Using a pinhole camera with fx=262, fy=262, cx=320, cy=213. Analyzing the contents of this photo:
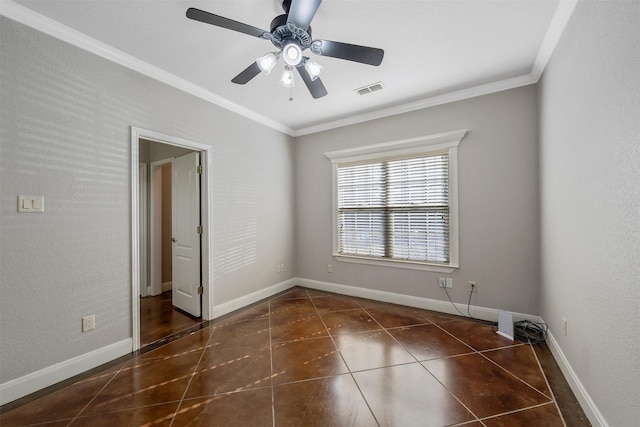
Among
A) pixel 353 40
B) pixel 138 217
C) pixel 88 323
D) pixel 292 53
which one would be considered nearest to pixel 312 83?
pixel 292 53

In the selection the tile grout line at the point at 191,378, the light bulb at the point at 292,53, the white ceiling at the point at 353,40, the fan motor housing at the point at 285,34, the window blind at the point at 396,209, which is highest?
the white ceiling at the point at 353,40

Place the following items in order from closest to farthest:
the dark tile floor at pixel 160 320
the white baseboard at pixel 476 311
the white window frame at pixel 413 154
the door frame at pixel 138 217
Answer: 1. the white baseboard at pixel 476 311
2. the door frame at pixel 138 217
3. the dark tile floor at pixel 160 320
4. the white window frame at pixel 413 154

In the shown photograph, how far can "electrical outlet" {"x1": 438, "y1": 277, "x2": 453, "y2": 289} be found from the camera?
319cm

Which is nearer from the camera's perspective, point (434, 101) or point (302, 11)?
point (302, 11)

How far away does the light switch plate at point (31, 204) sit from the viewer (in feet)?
5.97

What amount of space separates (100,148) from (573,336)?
393 cm

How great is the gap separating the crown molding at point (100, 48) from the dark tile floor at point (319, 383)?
8.56 feet

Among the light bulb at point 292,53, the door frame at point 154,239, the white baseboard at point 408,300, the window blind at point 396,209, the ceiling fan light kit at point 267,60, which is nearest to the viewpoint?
the light bulb at point 292,53

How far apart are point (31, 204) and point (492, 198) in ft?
13.6

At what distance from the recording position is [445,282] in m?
3.21

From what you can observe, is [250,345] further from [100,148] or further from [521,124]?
[521,124]

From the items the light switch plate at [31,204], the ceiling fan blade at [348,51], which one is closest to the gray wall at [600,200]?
the ceiling fan blade at [348,51]

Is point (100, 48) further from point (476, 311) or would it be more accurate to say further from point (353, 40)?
point (476, 311)

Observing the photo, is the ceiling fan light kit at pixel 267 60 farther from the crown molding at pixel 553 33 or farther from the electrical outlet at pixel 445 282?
the electrical outlet at pixel 445 282
